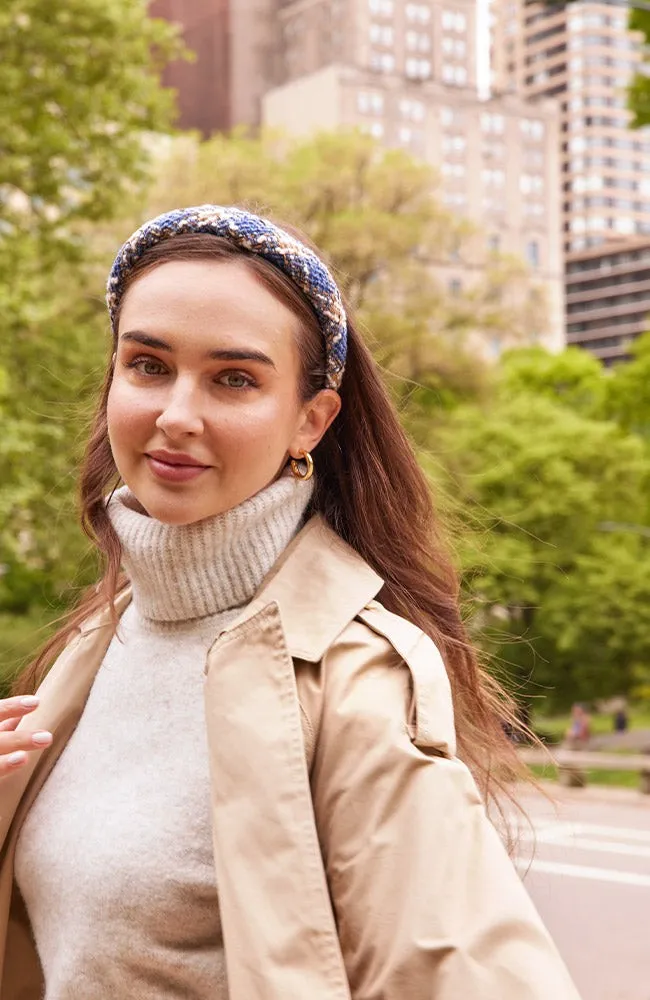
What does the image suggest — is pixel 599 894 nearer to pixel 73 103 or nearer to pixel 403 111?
pixel 73 103

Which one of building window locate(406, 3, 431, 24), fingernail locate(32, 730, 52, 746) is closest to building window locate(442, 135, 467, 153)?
building window locate(406, 3, 431, 24)

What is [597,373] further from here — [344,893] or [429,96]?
[429,96]

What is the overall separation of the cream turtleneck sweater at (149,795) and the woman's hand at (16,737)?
0.10 meters

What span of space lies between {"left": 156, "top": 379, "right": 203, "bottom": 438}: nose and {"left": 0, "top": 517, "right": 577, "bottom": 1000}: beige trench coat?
0.23 meters

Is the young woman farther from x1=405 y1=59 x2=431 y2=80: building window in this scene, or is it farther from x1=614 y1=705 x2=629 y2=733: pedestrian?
x1=405 y1=59 x2=431 y2=80: building window

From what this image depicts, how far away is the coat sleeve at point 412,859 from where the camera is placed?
1.45 meters

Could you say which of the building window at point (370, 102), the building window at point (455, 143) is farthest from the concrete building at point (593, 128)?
the building window at point (370, 102)

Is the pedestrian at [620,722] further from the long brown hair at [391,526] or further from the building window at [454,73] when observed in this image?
the building window at [454,73]

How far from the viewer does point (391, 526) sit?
205 cm

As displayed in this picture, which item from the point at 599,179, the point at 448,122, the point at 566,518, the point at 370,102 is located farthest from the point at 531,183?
the point at 566,518

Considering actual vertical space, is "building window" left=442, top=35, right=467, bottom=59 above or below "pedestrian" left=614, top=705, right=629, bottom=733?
above

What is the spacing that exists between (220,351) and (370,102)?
277 ft

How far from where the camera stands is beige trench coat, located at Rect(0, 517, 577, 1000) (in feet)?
4.80

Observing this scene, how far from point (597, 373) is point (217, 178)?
57.6 feet
